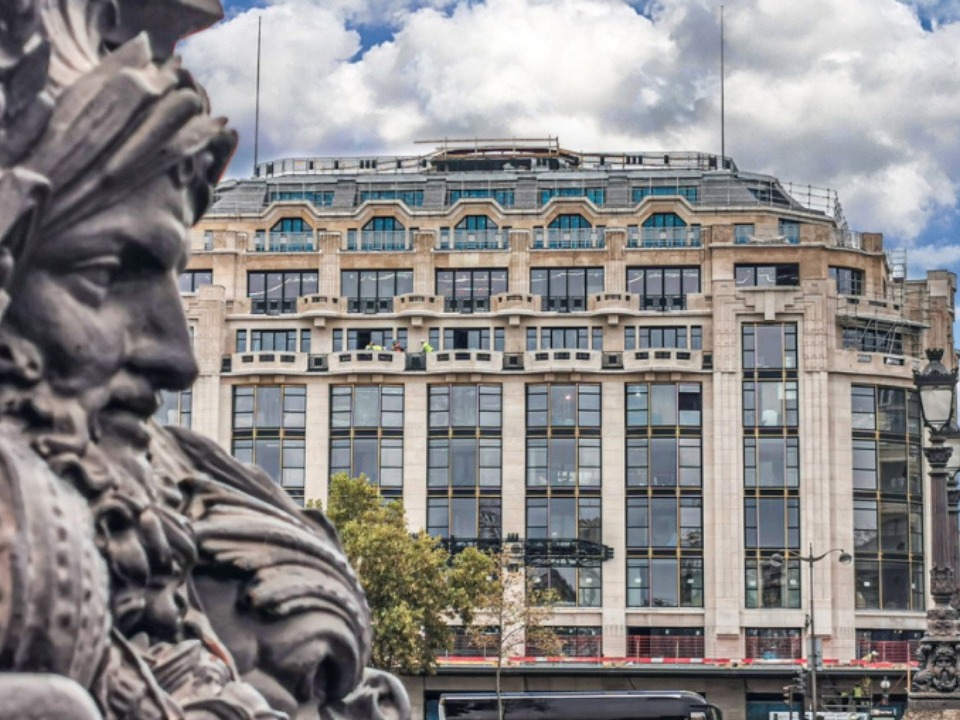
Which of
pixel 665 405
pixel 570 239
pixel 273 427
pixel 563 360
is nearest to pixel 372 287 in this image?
pixel 273 427

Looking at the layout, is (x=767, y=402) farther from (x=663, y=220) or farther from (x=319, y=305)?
(x=319, y=305)

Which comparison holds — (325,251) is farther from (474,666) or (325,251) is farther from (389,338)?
(474,666)

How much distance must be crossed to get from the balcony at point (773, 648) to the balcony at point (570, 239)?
17.3 meters

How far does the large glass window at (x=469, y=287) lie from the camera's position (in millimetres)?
88562

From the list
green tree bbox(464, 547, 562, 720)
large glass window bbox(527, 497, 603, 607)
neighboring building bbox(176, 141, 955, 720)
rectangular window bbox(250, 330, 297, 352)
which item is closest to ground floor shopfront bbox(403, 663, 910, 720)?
neighboring building bbox(176, 141, 955, 720)

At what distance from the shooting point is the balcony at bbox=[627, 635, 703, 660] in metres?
82.0

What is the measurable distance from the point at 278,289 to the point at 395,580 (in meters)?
34.4

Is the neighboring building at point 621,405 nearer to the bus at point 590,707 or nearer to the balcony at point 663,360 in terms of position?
the balcony at point 663,360

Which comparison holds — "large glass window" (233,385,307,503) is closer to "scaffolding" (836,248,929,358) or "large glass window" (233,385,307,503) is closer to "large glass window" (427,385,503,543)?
"large glass window" (427,385,503,543)

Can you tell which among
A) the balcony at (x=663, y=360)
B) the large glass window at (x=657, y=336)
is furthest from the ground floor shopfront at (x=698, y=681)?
the large glass window at (x=657, y=336)

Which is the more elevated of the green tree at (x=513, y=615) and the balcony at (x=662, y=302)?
the balcony at (x=662, y=302)

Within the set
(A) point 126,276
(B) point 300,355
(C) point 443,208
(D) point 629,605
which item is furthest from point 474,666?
(A) point 126,276

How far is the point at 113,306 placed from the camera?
5.34 meters

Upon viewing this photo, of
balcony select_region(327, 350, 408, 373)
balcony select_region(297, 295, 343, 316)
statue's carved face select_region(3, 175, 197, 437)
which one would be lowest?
statue's carved face select_region(3, 175, 197, 437)
